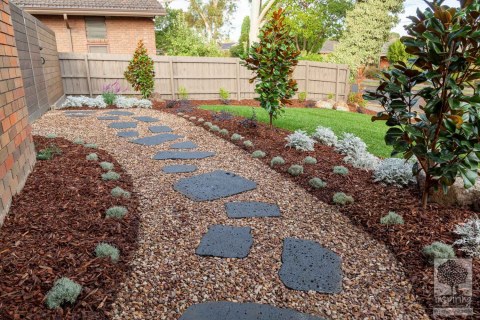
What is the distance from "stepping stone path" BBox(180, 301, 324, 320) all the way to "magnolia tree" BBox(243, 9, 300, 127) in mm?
4395

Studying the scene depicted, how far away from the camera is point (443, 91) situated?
2.52 meters

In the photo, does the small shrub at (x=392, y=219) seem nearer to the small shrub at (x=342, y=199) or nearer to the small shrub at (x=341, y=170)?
the small shrub at (x=342, y=199)

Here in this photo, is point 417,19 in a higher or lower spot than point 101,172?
higher

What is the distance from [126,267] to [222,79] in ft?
37.1

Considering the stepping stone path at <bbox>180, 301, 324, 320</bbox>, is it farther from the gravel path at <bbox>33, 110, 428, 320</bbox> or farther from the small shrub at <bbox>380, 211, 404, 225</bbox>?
the small shrub at <bbox>380, 211, 404, 225</bbox>

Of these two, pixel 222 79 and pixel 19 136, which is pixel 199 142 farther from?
pixel 222 79

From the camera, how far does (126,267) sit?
2170mm

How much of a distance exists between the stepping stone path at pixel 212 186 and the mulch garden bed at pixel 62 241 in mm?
587

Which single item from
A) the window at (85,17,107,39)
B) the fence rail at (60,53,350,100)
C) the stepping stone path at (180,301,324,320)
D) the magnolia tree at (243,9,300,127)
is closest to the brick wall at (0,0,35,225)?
the stepping stone path at (180,301,324,320)

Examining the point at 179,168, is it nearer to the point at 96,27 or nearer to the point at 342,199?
the point at 342,199

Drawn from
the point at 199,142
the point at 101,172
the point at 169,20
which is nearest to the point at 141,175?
the point at 101,172

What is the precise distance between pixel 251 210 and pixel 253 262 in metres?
0.82

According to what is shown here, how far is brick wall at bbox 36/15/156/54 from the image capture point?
13.1m

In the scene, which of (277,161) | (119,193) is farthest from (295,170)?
(119,193)
